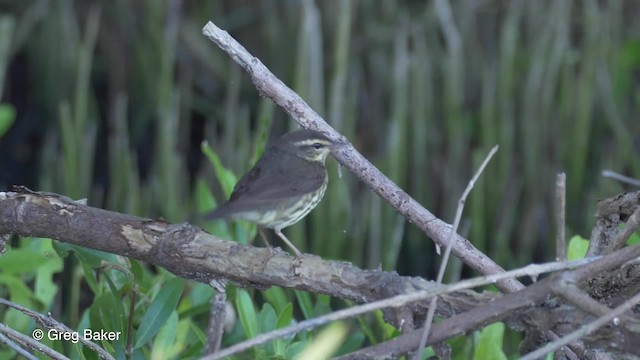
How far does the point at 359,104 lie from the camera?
4.95 meters

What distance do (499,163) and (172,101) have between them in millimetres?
1333

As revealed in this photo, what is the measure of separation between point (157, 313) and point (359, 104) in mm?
2825

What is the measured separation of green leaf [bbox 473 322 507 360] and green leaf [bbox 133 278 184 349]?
2.05 feet

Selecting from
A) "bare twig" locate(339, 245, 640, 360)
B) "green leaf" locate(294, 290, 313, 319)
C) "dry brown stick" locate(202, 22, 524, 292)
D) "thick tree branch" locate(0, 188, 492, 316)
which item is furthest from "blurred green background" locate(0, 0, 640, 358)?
"bare twig" locate(339, 245, 640, 360)

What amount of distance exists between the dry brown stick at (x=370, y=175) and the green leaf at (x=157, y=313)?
0.43 m

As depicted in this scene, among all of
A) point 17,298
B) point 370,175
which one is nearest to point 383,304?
point 370,175

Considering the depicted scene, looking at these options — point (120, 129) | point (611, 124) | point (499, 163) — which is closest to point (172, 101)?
point (120, 129)

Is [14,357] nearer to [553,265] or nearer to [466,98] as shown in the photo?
[553,265]

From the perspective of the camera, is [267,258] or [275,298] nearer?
[267,258]

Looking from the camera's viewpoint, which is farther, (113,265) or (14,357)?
(14,357)

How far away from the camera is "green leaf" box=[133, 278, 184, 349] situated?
222 centimetres

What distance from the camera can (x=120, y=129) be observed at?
4.49 metres

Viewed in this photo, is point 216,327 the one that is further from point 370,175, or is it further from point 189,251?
point 370,175

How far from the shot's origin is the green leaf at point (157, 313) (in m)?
2.22
